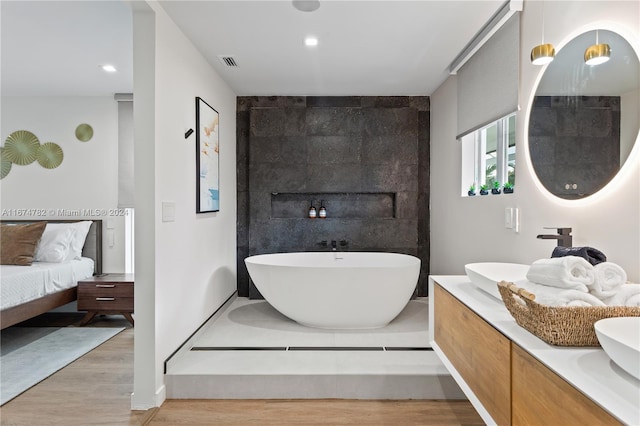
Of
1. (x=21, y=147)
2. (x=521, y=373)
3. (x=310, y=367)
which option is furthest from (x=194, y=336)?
(x=21, y=147)

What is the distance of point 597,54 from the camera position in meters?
1.53

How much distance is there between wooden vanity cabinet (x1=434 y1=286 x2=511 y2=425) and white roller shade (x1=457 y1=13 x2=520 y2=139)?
1.32m

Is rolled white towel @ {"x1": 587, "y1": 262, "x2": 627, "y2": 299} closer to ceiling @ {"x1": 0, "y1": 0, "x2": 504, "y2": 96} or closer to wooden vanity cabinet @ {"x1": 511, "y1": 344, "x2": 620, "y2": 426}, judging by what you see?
wooden vanity cabinet @ {"x1": 511, "y1": 344, "x2": 620, "y2": 426}

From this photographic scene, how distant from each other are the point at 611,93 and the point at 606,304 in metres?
0.87

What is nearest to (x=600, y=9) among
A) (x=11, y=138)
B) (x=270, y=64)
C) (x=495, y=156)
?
(x=495, y=156)

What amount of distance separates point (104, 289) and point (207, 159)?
1.73 meters

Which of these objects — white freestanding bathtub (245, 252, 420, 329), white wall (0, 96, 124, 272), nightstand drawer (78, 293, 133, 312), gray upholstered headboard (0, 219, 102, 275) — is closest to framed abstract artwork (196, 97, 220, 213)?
white freestanding bathtub (245, 252, 420, 329)

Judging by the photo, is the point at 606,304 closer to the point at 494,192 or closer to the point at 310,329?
the point at 494,192

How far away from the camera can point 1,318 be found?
2.97m

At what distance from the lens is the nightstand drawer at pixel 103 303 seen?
11.9 ft

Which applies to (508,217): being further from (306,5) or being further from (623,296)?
(306,5)

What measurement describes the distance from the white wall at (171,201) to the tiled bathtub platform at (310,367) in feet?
0.67

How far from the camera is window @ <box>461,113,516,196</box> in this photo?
277 cm

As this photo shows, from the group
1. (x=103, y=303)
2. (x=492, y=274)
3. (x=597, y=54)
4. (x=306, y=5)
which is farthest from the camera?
(x=103, y=303)
